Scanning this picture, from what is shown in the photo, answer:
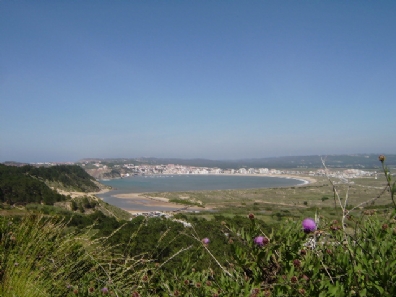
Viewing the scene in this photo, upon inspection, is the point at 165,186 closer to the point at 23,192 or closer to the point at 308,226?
the point at 23,192

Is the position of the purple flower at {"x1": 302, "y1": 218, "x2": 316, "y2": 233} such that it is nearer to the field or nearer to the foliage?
the field

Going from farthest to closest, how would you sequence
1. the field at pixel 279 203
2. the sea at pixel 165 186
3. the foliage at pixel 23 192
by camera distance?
the sea at pixel 165 186 → the foliage at pixel 23 192 → the field at pixel 279 203

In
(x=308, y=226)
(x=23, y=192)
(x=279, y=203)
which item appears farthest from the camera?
(x=279, y=203)

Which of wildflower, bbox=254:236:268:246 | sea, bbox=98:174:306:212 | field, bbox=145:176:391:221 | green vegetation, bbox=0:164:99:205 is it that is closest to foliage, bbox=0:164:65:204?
green vegetation, bbox=0:164:99:205

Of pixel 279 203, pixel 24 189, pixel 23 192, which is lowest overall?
pixel 279 203

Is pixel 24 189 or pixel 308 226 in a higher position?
pixel 308 226

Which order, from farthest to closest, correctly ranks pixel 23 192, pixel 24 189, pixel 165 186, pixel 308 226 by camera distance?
pixel 165 186 < pixel 24 189 < pixel 23 192 < pixel 308 226

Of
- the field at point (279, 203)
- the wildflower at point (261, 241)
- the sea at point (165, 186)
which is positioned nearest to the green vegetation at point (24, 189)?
the sea at point (165, 186)

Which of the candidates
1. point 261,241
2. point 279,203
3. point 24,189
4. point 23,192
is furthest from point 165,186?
point 261,241

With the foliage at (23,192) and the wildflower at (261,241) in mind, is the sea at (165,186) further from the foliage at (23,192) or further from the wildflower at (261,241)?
the wildflower at (261,241)

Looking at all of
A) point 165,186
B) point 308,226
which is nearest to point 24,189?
point 308,226

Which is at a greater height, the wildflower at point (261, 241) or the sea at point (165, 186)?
the wildflower at point (261, 241)

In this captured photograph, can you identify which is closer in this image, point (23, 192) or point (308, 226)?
point (308, 226)

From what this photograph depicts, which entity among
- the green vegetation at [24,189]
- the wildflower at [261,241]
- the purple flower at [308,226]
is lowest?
the green vegetation at [24,189]
